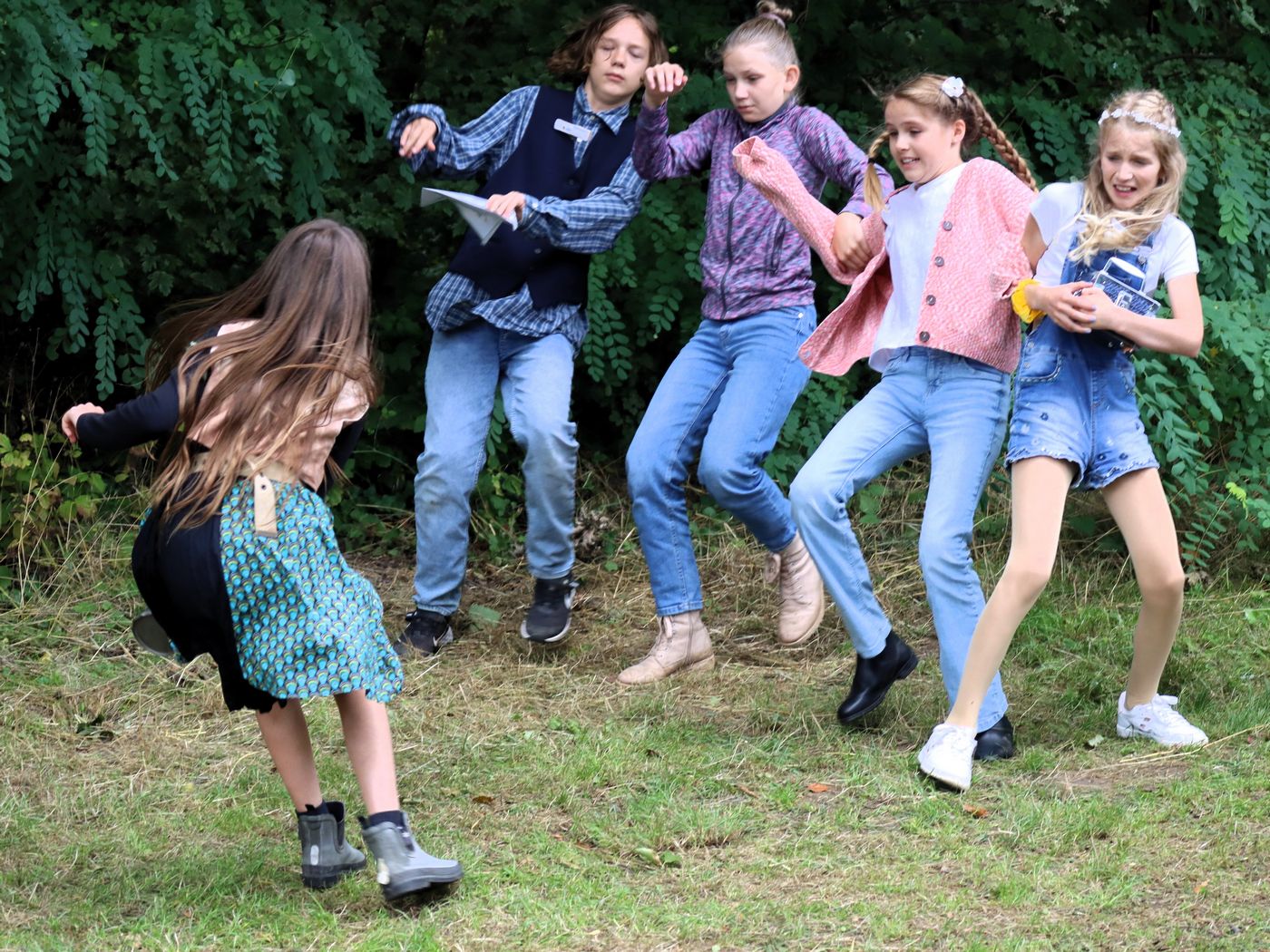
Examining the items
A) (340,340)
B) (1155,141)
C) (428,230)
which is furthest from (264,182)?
(1155,141)

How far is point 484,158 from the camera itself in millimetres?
5344

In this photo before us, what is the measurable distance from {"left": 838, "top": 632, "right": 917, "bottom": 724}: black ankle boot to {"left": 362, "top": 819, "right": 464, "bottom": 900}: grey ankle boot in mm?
1654

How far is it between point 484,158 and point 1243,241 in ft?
9.58

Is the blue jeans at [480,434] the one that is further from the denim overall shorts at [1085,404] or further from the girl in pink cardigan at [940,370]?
the denim overall shorts at [1085,404]

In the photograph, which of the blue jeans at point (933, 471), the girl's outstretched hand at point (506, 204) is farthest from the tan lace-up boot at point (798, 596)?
the girl's outstretched hand at point (506, 204)

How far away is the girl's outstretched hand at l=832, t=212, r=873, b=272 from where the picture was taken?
4559 millimetres

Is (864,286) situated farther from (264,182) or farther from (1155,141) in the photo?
(264,182)

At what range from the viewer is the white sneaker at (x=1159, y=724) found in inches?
174

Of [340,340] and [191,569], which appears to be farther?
[340,340]

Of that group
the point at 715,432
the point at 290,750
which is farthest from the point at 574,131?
the point at 290,750

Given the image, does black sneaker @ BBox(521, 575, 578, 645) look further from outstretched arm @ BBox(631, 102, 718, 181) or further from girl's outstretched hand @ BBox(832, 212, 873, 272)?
girl's outstretched hand @ BBox(832, 212, 873, 272)

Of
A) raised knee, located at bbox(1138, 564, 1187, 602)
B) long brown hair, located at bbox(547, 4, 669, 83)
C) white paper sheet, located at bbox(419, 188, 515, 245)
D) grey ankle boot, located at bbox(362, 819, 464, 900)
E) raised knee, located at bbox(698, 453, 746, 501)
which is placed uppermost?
long brown hair, located at bbox(547, 4, 669, 83)

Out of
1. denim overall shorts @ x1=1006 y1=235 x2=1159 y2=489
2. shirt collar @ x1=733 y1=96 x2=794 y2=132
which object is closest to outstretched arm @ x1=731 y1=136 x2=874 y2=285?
shirt collar @ x1=733 y1=96 x2=794 y2=132

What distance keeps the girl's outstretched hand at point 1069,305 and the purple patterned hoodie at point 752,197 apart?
107 cm
